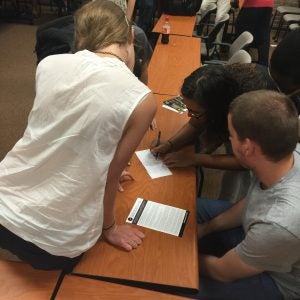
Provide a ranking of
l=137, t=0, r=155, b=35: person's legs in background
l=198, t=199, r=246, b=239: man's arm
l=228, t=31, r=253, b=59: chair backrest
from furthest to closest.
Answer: l=137, t=0, r=155, b=35: person's legs in background < l=228, t=31, r=253, b=59: chair backrest < l=198, t=199, r=246, b=239: man's arm

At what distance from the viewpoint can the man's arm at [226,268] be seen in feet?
3.78

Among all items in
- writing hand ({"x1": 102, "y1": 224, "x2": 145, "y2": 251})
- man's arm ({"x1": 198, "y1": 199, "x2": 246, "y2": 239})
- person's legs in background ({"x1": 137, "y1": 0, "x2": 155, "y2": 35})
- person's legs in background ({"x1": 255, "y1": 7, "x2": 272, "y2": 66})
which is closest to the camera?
writing hand ({"x1": 102, "y1": 224, "x2": 145, "y2": 251})

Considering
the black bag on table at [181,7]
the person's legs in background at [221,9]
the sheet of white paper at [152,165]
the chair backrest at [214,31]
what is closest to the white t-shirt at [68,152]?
the sheet of white paper at [152,165]

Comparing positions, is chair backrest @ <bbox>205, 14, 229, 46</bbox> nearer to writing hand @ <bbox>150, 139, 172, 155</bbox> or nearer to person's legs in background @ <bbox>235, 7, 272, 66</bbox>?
person's legs in background @ <bbox>235, 7, 272, 66</bbox>

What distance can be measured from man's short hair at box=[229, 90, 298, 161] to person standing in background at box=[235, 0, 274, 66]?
282 cm

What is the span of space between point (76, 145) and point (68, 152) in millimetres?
35

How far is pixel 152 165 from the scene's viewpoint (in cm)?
168

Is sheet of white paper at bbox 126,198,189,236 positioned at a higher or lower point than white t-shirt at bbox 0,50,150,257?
lower

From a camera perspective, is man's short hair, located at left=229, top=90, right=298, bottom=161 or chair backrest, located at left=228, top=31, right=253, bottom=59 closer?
man's short hair, located at left=229, top=90, right=298, bottom=161

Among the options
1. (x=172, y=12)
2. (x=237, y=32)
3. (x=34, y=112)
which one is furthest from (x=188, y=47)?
(x=34, y=112)

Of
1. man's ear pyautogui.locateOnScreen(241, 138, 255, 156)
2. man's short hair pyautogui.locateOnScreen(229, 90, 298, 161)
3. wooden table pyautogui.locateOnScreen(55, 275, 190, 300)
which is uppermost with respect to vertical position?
man's short hair pyautogui.locateOnScreen(229, 90, 298, 161)

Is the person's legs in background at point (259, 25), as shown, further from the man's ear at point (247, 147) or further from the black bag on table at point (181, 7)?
the man's ear at point (247, 147)

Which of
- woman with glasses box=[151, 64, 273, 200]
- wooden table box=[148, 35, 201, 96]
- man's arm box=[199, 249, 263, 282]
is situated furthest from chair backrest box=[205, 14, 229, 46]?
man's arm box=[199, 249, 263, 282]

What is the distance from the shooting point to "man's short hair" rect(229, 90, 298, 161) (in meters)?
1.06
